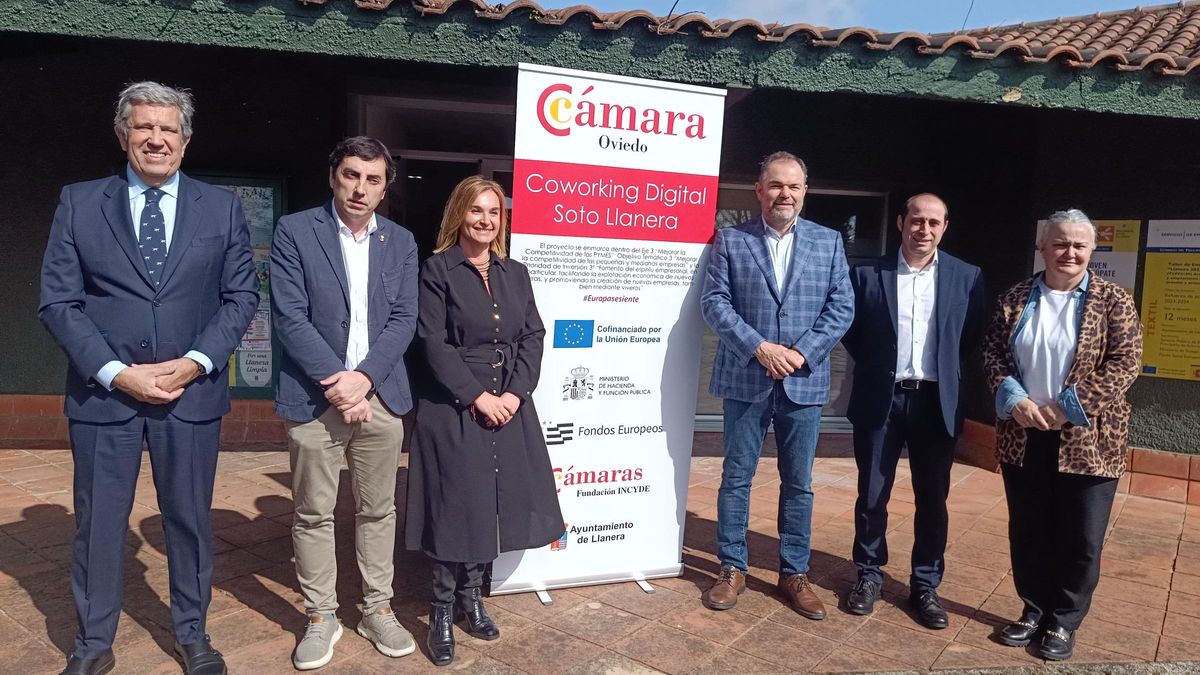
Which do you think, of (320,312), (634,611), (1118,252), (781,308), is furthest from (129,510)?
(1118,252)

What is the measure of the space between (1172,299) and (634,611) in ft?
15.9

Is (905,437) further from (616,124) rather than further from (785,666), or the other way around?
(616,124)

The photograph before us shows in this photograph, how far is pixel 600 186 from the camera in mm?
3615

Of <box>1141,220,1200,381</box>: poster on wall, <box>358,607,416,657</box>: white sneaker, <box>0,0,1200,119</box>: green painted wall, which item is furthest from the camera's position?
<box>1141,220,1200,381</box>: poster on wall

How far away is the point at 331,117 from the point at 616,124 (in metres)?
3.92

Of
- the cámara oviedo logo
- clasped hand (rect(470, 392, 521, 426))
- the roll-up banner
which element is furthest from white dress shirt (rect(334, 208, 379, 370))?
the cámara oviedo logo

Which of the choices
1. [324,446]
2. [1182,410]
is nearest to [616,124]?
[324,446]

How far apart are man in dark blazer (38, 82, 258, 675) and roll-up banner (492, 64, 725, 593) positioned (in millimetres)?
1263

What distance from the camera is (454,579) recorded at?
126 inches

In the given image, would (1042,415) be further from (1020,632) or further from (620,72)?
(620,72)

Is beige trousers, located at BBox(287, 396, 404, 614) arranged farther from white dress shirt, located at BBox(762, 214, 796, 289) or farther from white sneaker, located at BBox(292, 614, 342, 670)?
white dress shirt, located at BBox(762, 214, 796, 289)

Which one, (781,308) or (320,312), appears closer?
(320,312)

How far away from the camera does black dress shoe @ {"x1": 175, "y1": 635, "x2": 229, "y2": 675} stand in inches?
112

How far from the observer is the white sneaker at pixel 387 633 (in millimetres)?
3105
